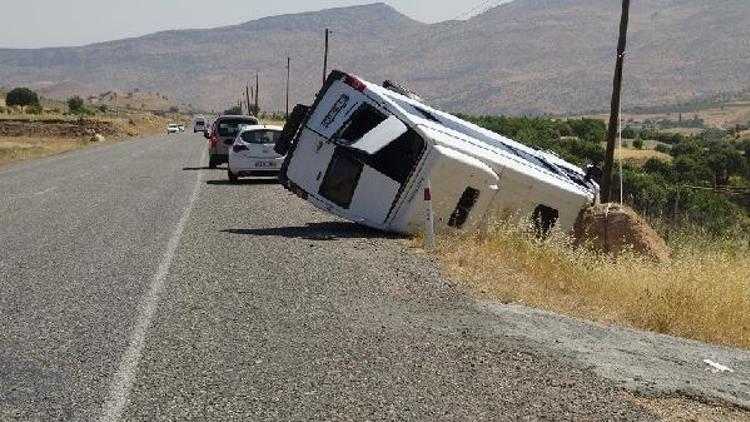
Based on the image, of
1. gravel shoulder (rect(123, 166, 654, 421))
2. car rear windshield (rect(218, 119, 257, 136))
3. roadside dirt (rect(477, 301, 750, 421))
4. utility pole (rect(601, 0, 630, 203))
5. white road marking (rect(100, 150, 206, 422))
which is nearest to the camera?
white road marking (rect(100, 150, 206, 422))

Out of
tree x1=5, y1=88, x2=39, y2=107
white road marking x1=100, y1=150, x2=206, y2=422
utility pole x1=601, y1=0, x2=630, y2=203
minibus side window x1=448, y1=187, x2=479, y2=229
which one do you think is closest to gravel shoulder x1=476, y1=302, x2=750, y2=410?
white road marking x1=100, y1=150, x2=206, y2=422

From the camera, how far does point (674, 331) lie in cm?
1084

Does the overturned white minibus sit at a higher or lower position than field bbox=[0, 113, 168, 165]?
higher

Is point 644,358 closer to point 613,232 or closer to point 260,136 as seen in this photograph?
point 613,232

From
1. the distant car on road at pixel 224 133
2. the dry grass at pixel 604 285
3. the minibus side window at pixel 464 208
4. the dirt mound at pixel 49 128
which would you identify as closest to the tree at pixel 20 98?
the dirt mound at pixel 49 128

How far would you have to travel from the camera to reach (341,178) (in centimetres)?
1578

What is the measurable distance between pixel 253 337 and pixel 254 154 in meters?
18.1

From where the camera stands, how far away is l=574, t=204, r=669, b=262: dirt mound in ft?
59.2

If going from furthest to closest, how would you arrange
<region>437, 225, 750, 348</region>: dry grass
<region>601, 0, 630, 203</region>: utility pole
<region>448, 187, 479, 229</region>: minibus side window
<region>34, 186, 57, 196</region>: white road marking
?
<region>601, 0, 630, 203</region>: utility pole → <region>34, 186, 57, 196</region>: white road marking → <region>448, 187, 479, 229</region>: minibus side window → <region>437, 225, 750, 348</region>: dry grass

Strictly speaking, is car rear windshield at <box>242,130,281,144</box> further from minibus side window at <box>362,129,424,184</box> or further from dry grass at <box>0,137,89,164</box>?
dry grass at <box>0,137,89,164</box>

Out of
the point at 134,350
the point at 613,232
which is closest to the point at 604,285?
the point at 613,232

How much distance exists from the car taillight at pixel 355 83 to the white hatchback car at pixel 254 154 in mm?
9721

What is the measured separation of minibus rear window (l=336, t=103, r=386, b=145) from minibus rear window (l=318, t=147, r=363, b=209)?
0.24m

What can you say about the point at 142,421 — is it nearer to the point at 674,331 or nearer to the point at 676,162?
the point at 674,331
